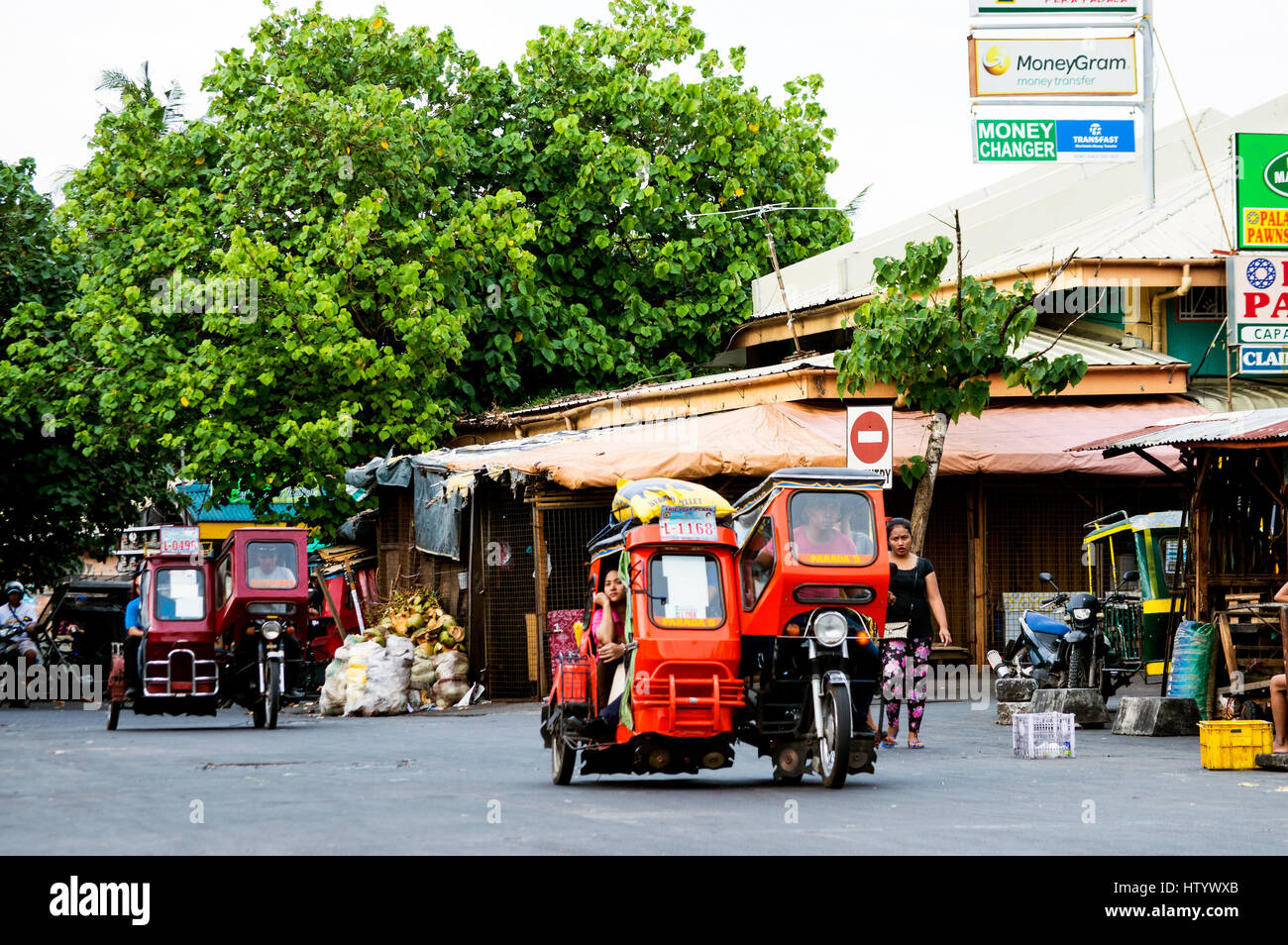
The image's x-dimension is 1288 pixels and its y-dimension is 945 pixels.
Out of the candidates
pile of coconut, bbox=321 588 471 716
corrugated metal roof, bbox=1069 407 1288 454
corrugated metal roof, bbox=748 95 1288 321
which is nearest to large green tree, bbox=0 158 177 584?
pile of coconut, bbox=321 588 471 716

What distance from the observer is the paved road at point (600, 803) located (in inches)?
334

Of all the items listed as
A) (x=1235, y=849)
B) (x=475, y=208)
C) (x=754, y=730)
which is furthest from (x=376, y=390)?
(x=1235, y=849)

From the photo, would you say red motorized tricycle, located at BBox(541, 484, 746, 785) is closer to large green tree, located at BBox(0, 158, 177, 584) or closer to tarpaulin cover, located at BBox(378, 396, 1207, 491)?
tarpaulin cover, located at BBox(378, 396, 1207, 491)

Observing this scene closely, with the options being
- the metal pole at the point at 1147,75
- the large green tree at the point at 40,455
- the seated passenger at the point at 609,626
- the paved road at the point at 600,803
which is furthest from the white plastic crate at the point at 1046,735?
the large green tree at the point at 40,455

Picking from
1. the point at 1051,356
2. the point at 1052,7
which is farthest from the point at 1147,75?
the point at 1051,356

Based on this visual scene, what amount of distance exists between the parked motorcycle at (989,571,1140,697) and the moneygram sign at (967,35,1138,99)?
5.69 meters

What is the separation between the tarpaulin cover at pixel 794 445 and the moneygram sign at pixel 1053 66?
177 inches

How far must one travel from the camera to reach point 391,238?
28.3 meters

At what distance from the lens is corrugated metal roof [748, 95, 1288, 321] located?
2642 centimetres

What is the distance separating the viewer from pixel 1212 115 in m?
33.1

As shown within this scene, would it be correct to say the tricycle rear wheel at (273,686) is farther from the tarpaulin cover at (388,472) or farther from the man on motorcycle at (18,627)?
the man on motorcycle at (18,627)

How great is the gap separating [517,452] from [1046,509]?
7.17 m

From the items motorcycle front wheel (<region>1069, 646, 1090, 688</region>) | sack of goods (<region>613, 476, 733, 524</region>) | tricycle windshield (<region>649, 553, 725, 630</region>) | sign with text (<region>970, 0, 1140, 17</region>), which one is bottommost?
motorcycle front wheel (<region>1069, 646, 1090, 688</region>)
